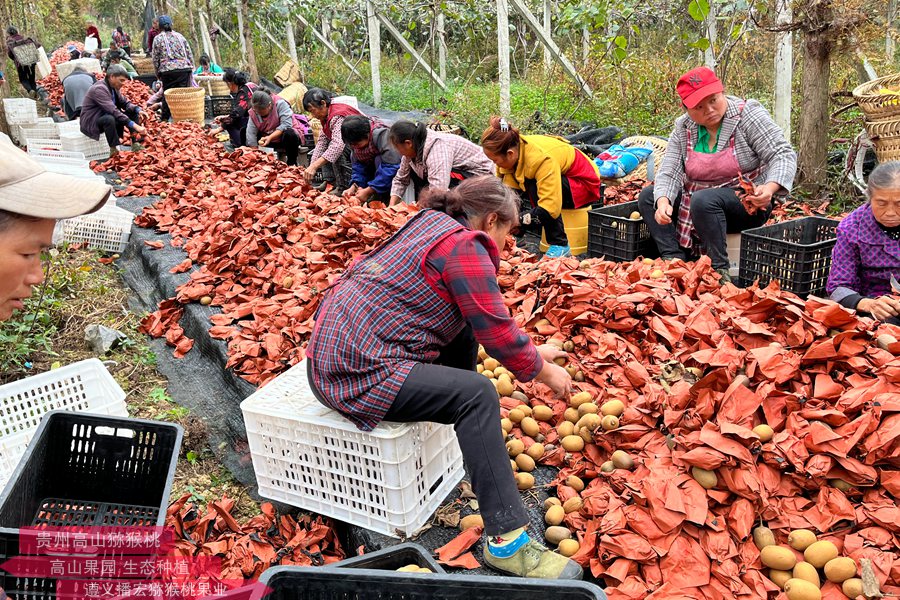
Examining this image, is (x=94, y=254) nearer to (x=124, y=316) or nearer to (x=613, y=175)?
(x=124, y=316)

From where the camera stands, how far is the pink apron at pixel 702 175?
3.97 m

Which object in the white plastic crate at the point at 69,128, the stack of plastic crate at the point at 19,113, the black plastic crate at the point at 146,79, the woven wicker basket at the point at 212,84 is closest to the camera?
the white plastic crate at the point at 69,128

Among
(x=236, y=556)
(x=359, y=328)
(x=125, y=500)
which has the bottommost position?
(x=236, y=556)

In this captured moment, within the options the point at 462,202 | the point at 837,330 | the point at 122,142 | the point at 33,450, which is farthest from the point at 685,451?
the point at 122,142

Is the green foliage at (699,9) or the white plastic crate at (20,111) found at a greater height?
the green foliage at (699,9)

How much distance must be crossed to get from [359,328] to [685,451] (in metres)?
1.07

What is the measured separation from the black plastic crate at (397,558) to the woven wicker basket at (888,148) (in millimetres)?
→ 3842

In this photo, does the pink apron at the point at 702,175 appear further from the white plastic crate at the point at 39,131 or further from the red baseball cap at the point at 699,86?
the white plastic crate at the point at 39,131

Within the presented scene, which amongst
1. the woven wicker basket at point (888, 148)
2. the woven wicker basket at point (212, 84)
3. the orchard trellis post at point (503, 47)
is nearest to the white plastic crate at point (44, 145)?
the woven wicker basket at point (212, 84)

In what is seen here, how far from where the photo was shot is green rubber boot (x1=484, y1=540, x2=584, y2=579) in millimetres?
2014

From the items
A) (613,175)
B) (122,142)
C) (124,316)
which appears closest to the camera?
(124,316)

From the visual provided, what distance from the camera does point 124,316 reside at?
489 cm

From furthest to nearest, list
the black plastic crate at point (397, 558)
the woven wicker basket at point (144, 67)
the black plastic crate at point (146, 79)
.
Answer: the woven wicker basket at point (144, 67) < the black plastic crate at point (146, 79) < the black plastic crate at point (397, 558)

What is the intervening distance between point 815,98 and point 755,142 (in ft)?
5.44
